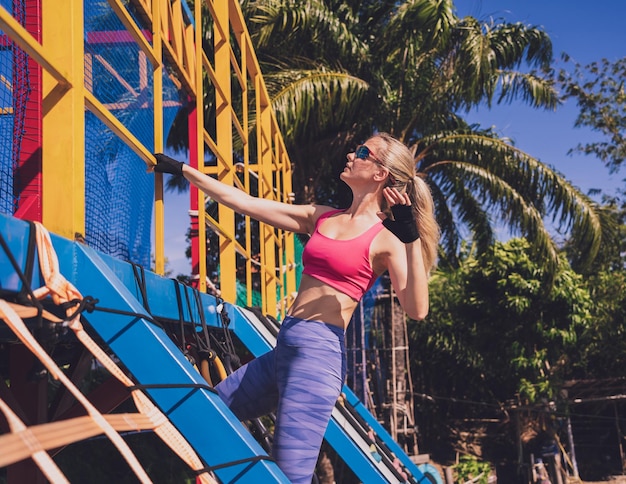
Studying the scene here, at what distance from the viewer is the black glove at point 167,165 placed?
8.19ft

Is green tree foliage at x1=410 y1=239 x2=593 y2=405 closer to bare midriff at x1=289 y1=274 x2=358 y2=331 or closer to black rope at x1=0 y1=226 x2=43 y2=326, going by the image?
bare midriff at x1=289 y1=274 x2=358 y2=331

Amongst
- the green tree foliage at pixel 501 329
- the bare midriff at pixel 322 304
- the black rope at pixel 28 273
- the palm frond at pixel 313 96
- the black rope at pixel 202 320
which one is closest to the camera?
the black rope at pixel 28 273

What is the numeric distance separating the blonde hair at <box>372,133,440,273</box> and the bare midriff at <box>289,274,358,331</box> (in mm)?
327

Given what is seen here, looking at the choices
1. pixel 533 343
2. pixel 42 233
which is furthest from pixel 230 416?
pixel 533 343

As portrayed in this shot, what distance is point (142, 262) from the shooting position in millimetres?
3217

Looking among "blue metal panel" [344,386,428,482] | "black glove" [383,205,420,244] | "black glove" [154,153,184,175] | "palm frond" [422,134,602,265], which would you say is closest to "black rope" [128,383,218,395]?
"black glove" [383,205,420,244]

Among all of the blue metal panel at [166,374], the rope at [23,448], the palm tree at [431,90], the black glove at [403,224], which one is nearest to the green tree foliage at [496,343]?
the palm tree at [431,90]

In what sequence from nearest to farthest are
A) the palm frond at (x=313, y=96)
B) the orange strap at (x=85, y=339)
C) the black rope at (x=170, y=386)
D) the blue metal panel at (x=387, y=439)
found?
the orange strap at (x=85, y=339)
the black rope at (x=170, y=386)
the blue metal panel at (x=387, y=439)
the palm frond at (x=313, y=96)

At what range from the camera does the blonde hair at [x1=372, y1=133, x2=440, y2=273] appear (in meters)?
2.44

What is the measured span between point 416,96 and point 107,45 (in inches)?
364

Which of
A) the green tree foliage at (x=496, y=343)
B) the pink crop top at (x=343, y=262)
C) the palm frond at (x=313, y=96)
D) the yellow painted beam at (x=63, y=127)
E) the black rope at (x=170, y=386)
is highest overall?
the palm frond at (x=313, y=96)

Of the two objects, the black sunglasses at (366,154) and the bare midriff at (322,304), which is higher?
the black sunglasses at (366,154)

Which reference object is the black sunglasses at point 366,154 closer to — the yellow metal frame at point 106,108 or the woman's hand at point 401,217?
the woman's hand at point 401,217

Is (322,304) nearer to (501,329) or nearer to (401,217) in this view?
(401,217)
